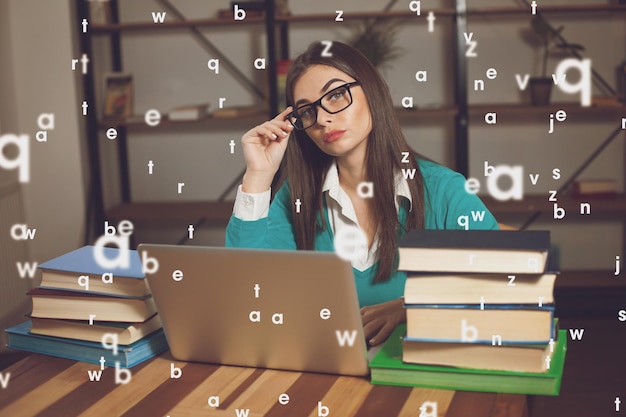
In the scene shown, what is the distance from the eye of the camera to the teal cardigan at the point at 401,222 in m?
1.76

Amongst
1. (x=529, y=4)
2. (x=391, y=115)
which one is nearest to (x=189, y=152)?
(x=529, y=4)

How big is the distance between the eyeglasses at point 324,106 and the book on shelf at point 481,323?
1.93ft

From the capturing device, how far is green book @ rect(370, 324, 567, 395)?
1209mm

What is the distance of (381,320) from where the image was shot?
4.85ft

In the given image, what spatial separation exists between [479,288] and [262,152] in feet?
2.30

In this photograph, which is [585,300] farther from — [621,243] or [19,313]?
[19,313]

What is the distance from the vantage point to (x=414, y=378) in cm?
126

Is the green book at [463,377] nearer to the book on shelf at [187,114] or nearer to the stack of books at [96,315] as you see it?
the stack of books at [96,315]

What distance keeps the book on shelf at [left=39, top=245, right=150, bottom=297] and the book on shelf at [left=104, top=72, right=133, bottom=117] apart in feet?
8.53

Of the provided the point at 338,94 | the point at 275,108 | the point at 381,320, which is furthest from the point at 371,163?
the point at 275,108

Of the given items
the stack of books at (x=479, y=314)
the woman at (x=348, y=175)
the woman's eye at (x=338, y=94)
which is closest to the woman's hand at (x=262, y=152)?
the woman at (x=348, y=175)

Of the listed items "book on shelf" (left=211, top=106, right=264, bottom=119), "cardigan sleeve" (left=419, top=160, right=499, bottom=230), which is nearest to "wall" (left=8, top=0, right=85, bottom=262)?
"book on shelf" (left=211, top=106, right=264, bottom=119)

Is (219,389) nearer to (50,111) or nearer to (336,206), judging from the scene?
(336,206)

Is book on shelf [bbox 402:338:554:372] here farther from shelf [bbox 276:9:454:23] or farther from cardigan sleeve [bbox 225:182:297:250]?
shelf [bbox 276:9:454:23]
